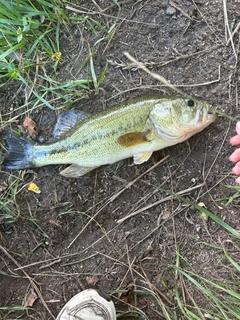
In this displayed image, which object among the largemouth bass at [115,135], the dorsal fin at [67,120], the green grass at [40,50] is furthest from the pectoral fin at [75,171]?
the green grass at [40,50]

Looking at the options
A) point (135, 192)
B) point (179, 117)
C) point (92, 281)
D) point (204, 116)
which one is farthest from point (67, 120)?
point (92, 281)

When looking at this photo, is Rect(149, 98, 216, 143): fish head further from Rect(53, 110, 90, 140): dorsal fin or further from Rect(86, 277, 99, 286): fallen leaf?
Rect(86, 277, 99, 286): fallen leaf

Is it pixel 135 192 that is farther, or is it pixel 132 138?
pixel 135 192

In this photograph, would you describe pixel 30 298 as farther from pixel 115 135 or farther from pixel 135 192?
pixel 115 135

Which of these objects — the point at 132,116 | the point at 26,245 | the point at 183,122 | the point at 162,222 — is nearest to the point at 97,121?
the point at 132,116

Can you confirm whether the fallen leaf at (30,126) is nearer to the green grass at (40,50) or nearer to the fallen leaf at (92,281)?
the green grass at (40,50)

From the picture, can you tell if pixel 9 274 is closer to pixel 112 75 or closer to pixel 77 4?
pixel 112 75

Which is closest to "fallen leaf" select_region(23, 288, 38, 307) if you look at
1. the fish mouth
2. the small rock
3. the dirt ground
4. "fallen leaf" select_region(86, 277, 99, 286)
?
the dirt ground

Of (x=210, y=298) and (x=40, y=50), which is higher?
(x=40, y=50)

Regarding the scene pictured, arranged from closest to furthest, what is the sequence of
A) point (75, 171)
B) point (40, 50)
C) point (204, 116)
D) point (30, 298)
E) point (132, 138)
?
point (204, 116) → point (132, 138) → point (75, 171) → point (30, 298) → point (40, 50)
